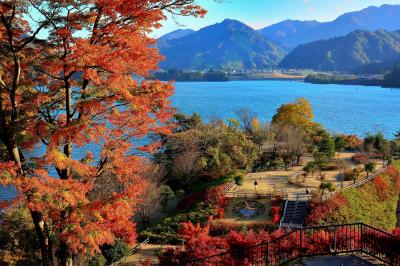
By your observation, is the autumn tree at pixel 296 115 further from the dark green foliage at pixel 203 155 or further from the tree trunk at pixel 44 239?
the tree trunk at pixel 44 239

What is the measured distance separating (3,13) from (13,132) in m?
2.63

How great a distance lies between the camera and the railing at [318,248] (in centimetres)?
1102

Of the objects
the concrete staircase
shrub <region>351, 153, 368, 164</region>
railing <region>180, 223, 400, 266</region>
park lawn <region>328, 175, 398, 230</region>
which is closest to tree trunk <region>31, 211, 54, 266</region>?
railing <region>180, 223, 400, 266</region>

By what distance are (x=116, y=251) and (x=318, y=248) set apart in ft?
39.2

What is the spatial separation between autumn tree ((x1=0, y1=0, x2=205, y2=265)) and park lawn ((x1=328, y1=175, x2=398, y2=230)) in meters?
19.4

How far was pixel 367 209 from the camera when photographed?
2831 cm

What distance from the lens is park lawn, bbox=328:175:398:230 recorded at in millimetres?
26703

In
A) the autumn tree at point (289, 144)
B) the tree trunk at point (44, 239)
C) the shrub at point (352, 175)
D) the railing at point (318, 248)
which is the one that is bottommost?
the shrub at point (352, 175)

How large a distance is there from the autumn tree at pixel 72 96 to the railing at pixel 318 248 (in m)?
3.89

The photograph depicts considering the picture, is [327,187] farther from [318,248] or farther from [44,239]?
[44,239]

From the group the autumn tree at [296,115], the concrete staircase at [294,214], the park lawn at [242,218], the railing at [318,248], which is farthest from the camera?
the autumn tree at [296,115]

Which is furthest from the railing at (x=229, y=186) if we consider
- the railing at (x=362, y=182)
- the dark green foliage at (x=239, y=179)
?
the railing at (x=362, y=182)

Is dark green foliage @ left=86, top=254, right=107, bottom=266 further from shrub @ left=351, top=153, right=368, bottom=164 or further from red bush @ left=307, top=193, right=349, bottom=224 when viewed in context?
shrub @ left=351, top=153, right=368, bottom=164

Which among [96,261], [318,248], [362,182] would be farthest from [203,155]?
[318,248]
